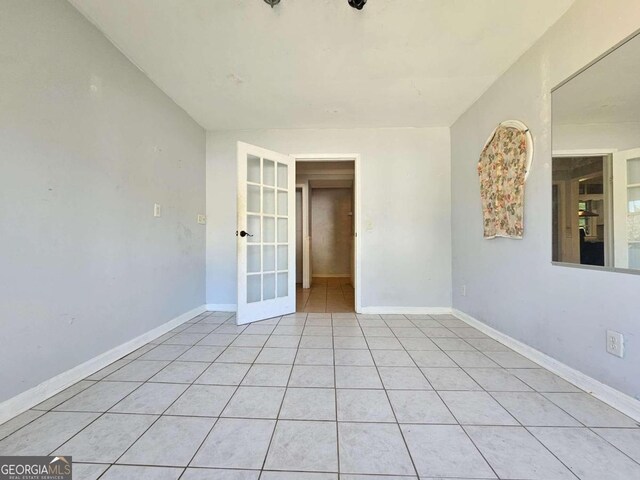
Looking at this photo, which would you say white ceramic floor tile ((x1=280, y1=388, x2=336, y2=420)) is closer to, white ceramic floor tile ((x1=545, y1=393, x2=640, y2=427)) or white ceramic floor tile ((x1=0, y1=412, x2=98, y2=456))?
white ceramic floor tile ((x1=0, y1=412, x2=98, y2=456))

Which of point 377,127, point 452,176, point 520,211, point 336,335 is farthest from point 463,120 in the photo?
point 336,335

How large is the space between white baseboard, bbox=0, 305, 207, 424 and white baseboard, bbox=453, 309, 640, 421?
2892 millimetres

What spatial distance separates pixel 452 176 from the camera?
304 cm

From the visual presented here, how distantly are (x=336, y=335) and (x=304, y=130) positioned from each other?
2347 millimetres

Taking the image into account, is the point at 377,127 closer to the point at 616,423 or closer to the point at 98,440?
the point at 616,423

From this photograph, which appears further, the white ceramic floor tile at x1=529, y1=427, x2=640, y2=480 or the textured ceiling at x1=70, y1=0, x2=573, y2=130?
the textured ceiling at x1=70, y1=0, x2=573, y2=130

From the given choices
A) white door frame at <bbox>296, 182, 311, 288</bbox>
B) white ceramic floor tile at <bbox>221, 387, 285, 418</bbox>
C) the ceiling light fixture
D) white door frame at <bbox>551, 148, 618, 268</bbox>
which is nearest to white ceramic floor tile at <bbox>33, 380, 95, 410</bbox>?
white ceramic floor tile at <bbox>221, 387, 285, 418</bbox>

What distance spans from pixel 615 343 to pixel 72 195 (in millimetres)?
3050

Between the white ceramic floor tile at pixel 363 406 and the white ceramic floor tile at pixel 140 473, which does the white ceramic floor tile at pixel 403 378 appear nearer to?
the white ceramic floor tile at pixel 363 406

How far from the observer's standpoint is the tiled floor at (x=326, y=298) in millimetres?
3330

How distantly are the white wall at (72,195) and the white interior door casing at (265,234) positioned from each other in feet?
2.31

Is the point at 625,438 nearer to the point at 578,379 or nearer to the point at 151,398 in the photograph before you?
the point at 578,379

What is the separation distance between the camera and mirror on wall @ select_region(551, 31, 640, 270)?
4.17 ft

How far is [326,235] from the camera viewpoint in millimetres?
6531
